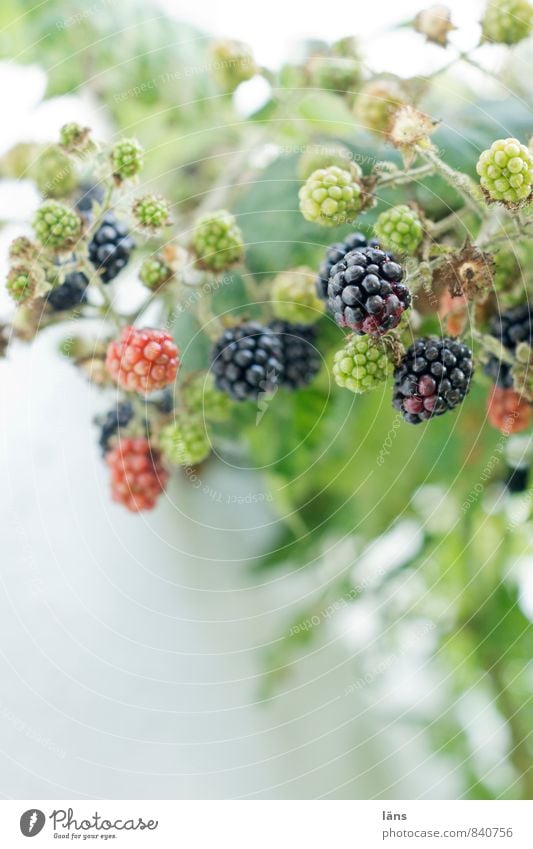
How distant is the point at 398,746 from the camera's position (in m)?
0.65

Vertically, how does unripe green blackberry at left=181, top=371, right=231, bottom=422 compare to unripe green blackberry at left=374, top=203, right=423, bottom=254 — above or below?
below

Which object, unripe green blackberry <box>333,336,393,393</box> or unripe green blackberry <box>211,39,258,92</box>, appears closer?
unripe green blackberry <box>333,336,393,393</box>

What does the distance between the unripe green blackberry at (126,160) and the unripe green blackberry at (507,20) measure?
0.59ft

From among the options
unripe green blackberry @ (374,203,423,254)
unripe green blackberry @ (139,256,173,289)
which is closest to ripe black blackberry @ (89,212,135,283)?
unripe green blackberry @ (139,256,173,289)

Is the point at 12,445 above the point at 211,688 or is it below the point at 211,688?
above

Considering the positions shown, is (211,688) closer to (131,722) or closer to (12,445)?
(131,722)

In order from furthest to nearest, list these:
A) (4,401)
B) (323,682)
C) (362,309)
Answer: (323,682) → (4,401) → (362,309)

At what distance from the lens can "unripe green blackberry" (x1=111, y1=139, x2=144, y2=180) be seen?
34 cm

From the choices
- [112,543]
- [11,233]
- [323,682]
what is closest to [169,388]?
[11,233]

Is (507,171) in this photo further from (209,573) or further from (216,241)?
(209,573)

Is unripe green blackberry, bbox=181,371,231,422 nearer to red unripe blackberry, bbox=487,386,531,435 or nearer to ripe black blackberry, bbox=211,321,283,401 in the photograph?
ripe black blackberry, bbox=211,321,283,401

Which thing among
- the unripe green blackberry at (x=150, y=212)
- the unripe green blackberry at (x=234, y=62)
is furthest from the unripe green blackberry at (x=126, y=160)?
the unripe green blackberry at (x=234, y=62)

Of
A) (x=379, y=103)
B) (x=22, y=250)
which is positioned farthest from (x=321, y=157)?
(x=22, y=250)

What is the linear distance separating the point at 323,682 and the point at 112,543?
21cm
